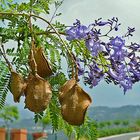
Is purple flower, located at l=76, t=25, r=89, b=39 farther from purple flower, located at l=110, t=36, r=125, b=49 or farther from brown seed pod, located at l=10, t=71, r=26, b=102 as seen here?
brown seed pod, located at l=10, t=71, r=26, b=102

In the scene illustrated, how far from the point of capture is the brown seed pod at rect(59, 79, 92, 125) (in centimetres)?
95

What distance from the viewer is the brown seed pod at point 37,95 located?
97cm

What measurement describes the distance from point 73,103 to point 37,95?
7 centimetres

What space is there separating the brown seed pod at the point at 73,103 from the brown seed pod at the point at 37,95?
0.03 m

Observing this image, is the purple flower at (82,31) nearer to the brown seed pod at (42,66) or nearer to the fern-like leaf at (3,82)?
the fern-like leaf at (3,82)

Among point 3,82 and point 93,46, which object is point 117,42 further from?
point 3,82

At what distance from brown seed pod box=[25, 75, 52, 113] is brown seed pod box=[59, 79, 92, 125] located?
0.03 metres

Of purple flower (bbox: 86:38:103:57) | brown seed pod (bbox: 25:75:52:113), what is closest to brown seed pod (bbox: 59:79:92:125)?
brown seed pod (bbox: 25:75:52:113)

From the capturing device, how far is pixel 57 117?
143cm

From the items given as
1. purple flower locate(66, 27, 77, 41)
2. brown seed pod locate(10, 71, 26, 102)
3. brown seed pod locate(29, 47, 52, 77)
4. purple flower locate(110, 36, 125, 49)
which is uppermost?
purple flower locate(66, 27, 77, 41)

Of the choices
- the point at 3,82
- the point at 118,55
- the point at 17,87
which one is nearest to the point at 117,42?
the point at 118,55

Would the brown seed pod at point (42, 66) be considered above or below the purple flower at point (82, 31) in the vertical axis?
below

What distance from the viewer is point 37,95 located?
977 millimetres

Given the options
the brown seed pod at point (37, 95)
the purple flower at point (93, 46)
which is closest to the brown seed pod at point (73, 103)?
the brown seed pod at point (37, 95)
